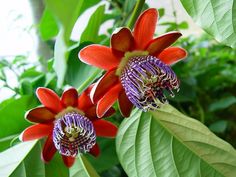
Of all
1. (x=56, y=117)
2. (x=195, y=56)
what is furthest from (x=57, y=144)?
(x=195, y=56)

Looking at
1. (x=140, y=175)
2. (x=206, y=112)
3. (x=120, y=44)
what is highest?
(x=120, y=44)

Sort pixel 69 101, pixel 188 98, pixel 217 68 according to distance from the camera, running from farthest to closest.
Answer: pixel 217 68 < pixel 188 98 < pixel 69 101

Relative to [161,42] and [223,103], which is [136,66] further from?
[223,103]

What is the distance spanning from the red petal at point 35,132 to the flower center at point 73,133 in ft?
0.05

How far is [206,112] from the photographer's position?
778mm

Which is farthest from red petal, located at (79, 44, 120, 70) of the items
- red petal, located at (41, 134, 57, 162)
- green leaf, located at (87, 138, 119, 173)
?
green leaf, located at (87, 138, 119, 173)

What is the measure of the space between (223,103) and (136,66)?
16.9 inches

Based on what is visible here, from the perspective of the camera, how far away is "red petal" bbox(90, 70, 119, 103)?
1.16ft

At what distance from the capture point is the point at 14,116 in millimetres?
479

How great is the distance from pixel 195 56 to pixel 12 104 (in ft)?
1.67

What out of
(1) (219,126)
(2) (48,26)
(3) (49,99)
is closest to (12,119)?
(3) (49,99)

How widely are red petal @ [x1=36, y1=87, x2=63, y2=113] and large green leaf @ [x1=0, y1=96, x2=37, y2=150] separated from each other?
97mm

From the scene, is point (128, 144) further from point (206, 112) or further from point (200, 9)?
point (206, 112)

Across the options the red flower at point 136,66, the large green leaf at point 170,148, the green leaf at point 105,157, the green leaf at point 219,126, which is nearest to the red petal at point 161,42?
the red flower at point 136,66
